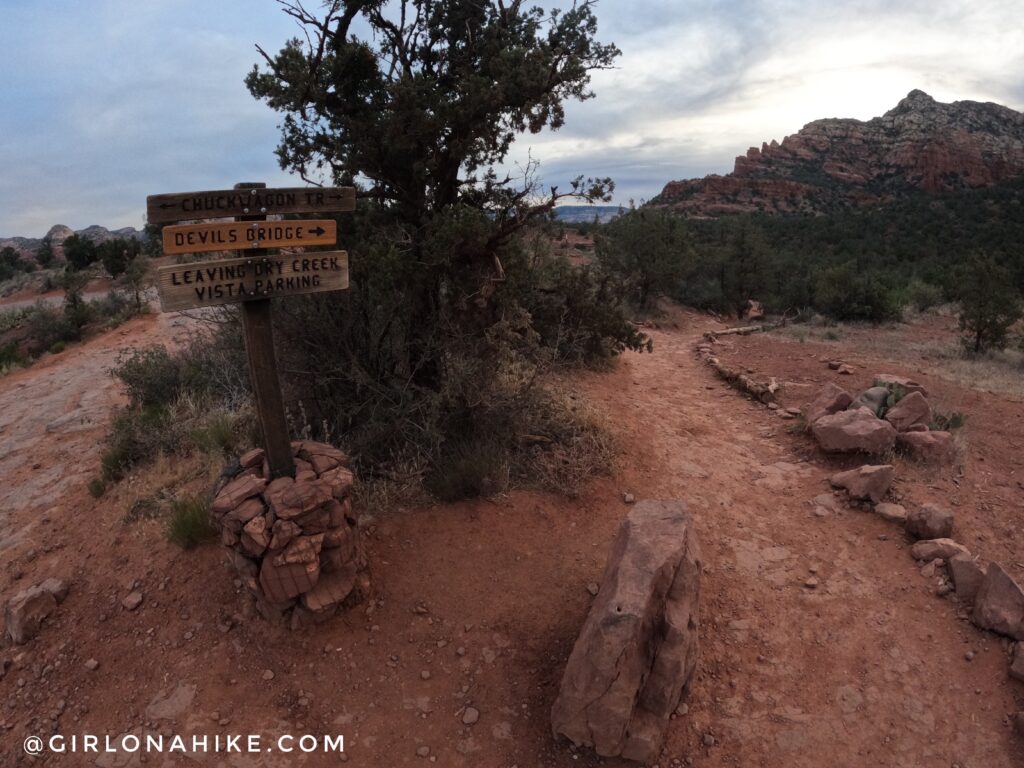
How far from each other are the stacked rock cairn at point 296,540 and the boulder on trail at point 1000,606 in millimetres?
4102

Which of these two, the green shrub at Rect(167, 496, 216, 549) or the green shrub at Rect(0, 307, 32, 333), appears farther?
the green shrub at Rect(0, 307, 32, 333)

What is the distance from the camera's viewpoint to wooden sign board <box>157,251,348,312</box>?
341cm

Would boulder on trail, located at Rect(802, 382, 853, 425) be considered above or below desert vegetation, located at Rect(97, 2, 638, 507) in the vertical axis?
below

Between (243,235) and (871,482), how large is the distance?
5560 mm

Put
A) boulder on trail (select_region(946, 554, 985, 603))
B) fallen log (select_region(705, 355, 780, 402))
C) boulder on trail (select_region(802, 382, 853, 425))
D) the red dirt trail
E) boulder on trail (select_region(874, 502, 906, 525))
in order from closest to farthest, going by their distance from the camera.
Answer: the red dirt trail, boulder on trail (select_region(946, 554, 985, 603)), boulder on trail (select_region(874, 502, 906, 525)), boulder on trail (select_region(802, 382, 853, 425)), fallen log (select_region(705, 355, 780, 402))

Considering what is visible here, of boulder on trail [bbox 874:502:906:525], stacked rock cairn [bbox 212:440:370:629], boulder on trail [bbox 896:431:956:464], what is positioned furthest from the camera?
boulder on trail [bbox 896:431:956:464]

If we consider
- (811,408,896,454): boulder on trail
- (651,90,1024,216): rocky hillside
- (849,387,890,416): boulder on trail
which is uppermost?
(651,90,1024,216): rocky hillside

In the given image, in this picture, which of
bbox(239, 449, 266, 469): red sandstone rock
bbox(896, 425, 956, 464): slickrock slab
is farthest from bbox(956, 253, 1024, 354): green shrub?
bbox(239, 449, 266, 469): red sandstone rock

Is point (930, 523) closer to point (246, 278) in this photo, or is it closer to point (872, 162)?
point (246, 278)

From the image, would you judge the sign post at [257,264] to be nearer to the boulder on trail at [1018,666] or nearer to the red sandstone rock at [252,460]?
A: the red sandstone rock at [252,460]

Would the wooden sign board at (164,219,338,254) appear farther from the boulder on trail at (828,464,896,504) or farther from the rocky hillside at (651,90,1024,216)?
the rocky hillside at (651,90,1024,216)

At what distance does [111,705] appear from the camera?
3.54 m

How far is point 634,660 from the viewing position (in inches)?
125

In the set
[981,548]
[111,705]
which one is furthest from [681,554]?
[111,705]
